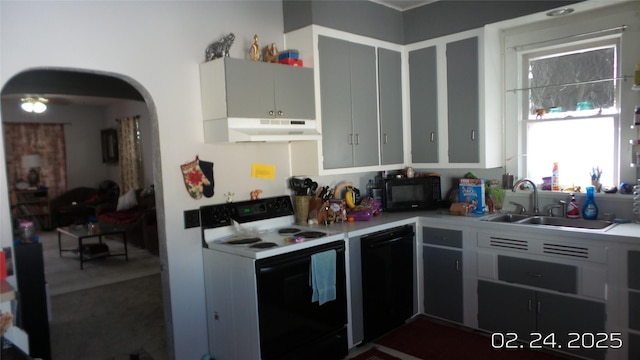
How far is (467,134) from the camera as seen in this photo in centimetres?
368

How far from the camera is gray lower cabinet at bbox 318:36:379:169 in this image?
3354 mm

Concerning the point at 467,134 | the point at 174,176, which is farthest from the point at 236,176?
the point at 467,134

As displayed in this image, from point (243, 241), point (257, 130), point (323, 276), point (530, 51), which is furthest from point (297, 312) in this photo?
point (530, 51)

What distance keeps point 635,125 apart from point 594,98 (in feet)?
1.26

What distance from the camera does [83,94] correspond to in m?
4.75

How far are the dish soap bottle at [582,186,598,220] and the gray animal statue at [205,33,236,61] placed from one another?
107 inches

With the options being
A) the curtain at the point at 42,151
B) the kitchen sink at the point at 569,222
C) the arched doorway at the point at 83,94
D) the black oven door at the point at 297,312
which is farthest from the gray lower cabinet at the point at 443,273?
the curtain at the point at 42,151

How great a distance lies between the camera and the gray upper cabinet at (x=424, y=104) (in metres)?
3.85

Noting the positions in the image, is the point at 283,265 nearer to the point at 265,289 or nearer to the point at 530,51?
the point at 265,289

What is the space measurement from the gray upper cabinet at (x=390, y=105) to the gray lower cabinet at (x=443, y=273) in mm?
754

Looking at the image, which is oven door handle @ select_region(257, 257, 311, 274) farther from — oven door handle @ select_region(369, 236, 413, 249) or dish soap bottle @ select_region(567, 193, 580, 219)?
dish soap bottle @ select_region(567, 193, 580, 219)

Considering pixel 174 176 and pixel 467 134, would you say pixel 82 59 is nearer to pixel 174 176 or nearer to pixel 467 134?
pixel 174 176

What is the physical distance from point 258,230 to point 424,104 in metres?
1.85

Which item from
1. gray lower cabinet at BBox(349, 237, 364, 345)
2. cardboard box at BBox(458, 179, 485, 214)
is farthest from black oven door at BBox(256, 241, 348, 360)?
cardboard box at BBox(458, 179, 485, 214)
